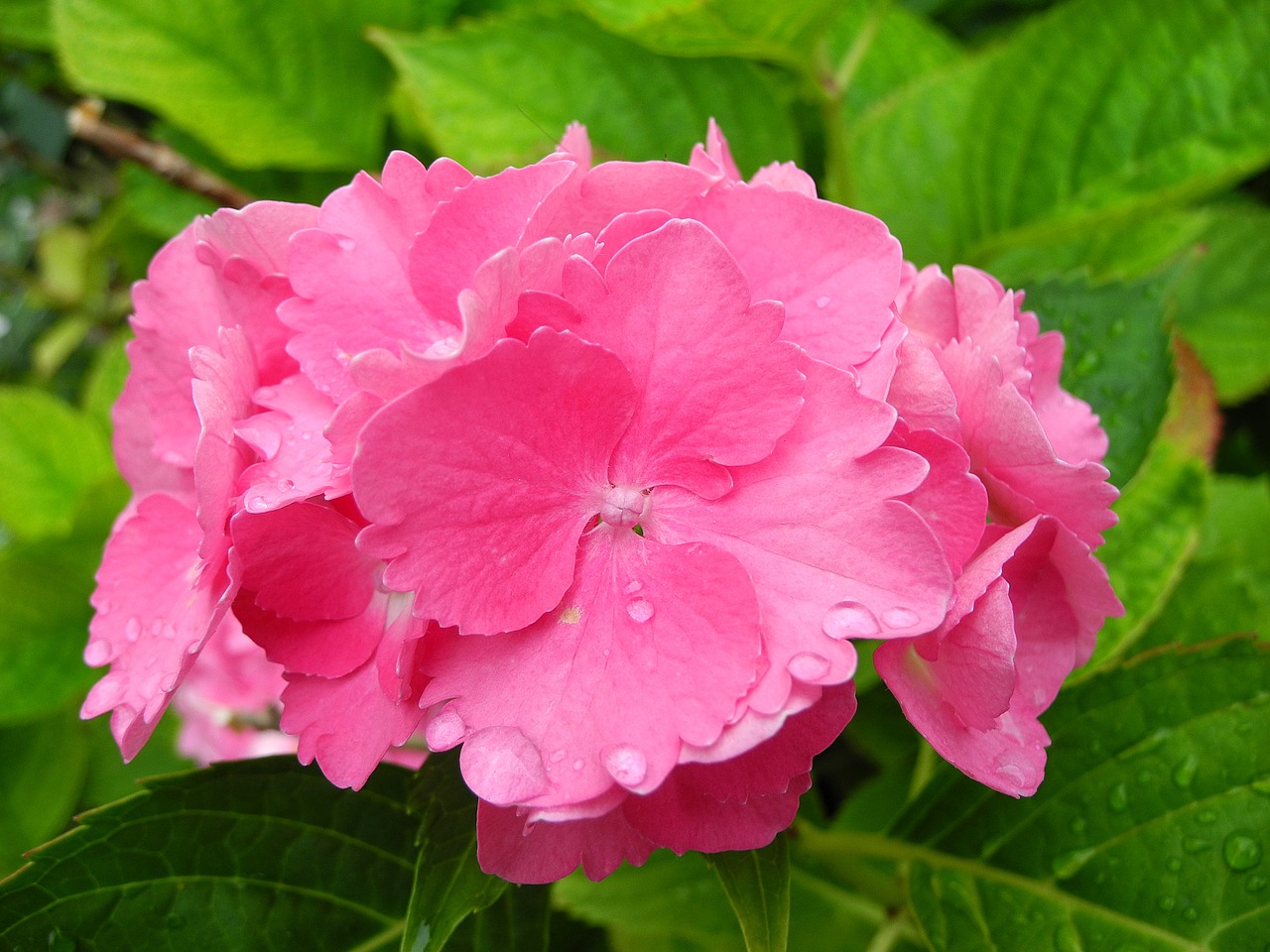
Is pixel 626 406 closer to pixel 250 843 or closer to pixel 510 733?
pixel 510 733

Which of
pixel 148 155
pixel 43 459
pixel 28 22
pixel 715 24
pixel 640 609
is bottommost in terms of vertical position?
pixel 43 459

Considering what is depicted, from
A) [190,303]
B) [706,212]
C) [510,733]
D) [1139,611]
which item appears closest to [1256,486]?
[1139,611]

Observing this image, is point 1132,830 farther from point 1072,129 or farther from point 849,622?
point 1072,129

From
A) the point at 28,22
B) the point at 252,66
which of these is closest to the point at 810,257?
the point at 252,66

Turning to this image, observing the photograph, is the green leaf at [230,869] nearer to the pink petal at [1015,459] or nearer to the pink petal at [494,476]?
the pink petal at [494,476]

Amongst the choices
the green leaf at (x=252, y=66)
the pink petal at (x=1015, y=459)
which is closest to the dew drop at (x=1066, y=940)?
the pink petal at (x=1015, y=459)

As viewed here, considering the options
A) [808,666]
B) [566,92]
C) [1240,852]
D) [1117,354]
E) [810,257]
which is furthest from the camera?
[566,92]

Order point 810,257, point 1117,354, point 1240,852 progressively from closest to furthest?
point 810,257 → point 1240,852 → point 1117,354
